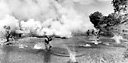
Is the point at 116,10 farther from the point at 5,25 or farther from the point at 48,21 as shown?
the point at 48,21

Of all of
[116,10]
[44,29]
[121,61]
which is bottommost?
[121,61]

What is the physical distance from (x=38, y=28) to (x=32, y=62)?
29.5 ft

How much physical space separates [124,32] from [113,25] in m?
12.3

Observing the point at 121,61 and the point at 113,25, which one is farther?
the point at 113,25

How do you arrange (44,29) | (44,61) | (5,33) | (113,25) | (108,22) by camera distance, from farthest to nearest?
(113,25) → (108,22) → (5,33) → (44,61) → (44,29)

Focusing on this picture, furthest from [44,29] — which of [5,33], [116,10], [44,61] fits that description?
[116,10]

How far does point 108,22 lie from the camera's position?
12181 cm

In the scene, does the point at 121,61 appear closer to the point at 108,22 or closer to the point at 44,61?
the point at 44,61

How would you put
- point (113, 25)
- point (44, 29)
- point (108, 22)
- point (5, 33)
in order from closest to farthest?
point (44, 29), point (5, 33), point (108, 22), point (113, 25)

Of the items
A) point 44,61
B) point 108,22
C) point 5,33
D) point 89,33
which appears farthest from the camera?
point 89,33

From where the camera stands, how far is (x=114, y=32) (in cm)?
13612

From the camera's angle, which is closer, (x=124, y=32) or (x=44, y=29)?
(x=44, y=29)

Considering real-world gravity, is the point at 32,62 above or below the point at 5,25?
below

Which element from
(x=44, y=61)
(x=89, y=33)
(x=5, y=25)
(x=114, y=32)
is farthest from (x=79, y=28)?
(x=44, y=61)
